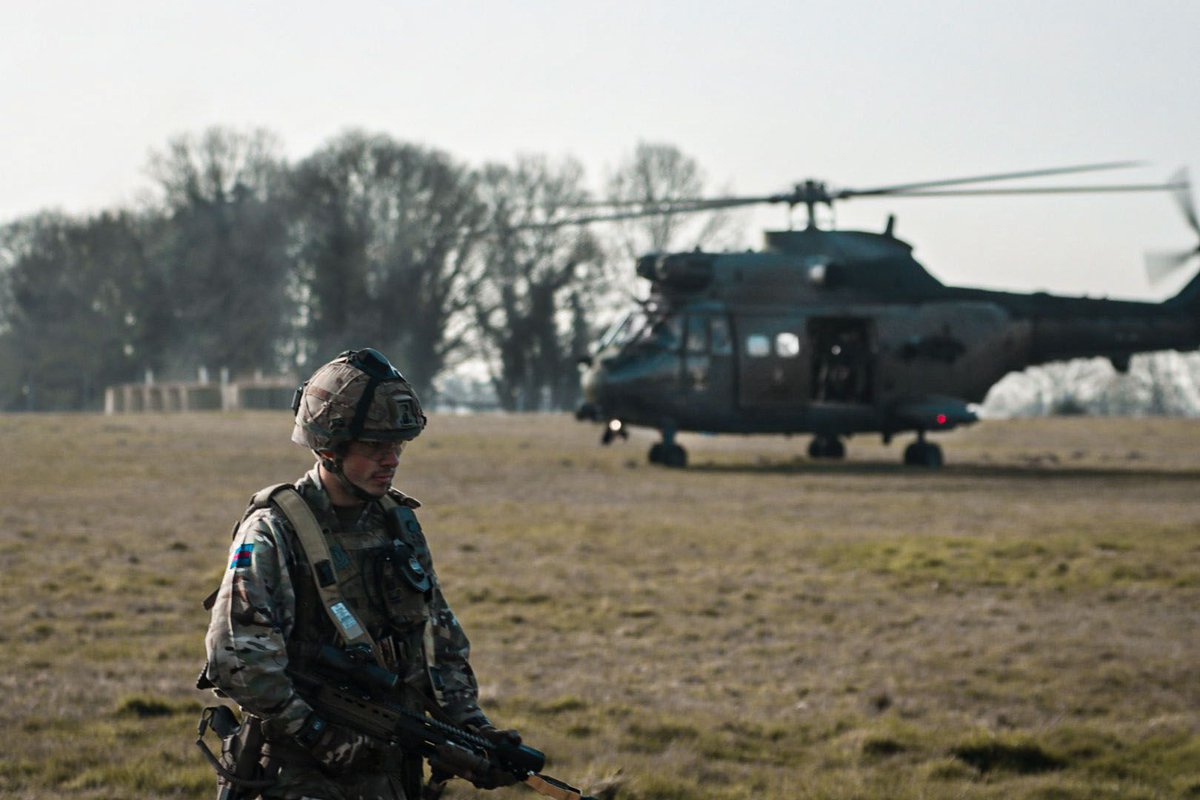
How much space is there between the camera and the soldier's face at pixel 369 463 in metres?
4.35

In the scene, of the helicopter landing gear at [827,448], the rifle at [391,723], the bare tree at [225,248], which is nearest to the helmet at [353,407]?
the rifle at [391,723]

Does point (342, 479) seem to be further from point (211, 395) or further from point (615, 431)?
point (211, 395)

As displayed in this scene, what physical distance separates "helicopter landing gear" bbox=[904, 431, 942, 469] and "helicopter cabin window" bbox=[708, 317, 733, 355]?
417cm

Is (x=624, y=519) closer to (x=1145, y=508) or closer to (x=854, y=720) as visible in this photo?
(x=1145, y=508)

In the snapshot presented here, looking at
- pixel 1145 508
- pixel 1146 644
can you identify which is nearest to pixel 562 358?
pixel 1145 508

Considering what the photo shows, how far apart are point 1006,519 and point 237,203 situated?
171 feet

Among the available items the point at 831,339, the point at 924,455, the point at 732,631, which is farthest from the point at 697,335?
the point at 732,631

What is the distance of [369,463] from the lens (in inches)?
171

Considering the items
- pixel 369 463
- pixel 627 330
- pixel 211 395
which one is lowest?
pixel 369 463

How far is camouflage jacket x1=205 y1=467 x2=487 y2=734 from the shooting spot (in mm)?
4062

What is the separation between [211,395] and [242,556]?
202ft

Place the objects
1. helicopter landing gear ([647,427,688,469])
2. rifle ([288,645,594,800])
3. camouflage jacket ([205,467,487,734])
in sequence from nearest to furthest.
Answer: camouflage jacket ([205,467,487,734]) < rifle ([288,645,594,800]) < helicopter landing gear ([647,427,688,469])

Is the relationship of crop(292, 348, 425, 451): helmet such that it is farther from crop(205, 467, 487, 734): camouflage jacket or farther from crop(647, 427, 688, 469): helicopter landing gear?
crop(647, 427, 688, 469): helicopter landing gear

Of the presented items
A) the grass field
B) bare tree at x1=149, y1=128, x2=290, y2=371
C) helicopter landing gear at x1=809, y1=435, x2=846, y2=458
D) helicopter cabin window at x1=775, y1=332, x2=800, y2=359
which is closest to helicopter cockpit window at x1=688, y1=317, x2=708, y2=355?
helicopter cabin window at x1=775, y1=332, x2=800, y2=359
